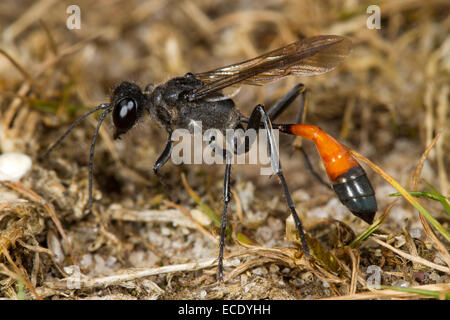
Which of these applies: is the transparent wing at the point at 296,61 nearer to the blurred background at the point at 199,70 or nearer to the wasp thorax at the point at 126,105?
the wasp thorax at the point at 126,105

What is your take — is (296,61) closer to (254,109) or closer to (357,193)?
(254,109)

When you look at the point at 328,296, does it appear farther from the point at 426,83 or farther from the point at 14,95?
the point at 14,95

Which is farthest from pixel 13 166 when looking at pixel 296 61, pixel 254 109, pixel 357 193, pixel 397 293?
pixel 397 293

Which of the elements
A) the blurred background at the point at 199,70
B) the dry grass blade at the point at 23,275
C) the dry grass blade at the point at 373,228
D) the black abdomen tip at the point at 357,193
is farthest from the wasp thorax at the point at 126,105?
the dry grass blade at the point at 373,228

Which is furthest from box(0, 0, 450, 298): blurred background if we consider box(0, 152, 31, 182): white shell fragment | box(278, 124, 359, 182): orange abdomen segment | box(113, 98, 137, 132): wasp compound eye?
box(278, 124, 359, 182): orange abdomen segment

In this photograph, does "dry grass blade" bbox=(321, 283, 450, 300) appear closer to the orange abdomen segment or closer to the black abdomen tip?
the black abdomen tip
